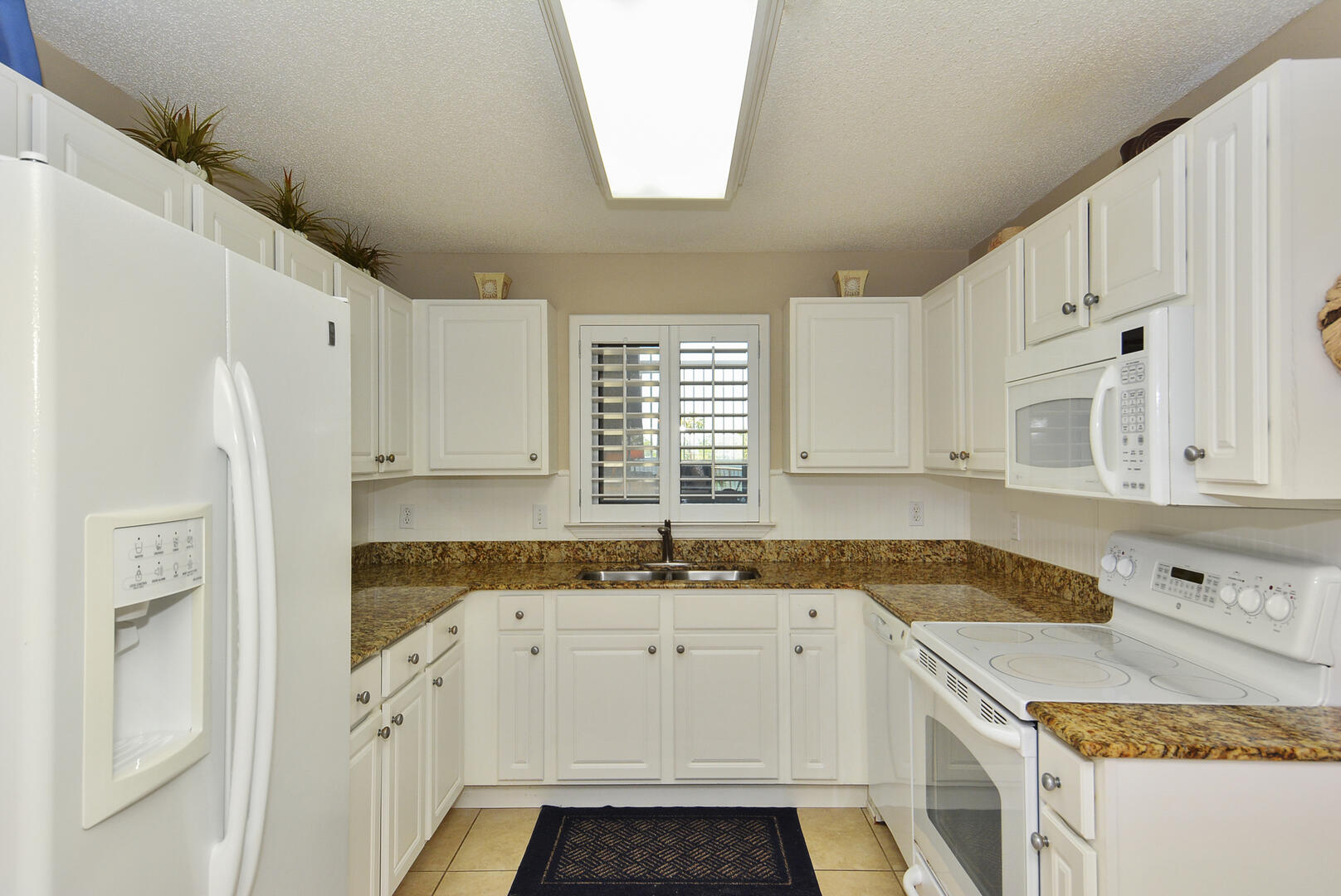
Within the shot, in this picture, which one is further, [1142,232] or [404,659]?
[404,659]

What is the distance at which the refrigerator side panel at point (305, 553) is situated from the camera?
110 cm

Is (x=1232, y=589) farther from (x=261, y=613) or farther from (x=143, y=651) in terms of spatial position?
(x=143, y=651)

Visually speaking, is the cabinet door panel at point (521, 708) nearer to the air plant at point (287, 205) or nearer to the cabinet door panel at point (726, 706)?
the cabinet door panel at point (726, 706)

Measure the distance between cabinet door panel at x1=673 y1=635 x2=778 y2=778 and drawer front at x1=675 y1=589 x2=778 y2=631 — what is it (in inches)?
1.9

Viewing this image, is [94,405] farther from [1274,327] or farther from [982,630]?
[982,630]

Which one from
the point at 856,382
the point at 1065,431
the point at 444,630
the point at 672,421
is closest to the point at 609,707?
the point at 444,630

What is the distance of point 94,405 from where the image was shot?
0.79m

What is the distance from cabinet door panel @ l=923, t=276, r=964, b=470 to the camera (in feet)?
8.71

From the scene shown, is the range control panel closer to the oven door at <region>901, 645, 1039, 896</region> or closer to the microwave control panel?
the microwave control panel

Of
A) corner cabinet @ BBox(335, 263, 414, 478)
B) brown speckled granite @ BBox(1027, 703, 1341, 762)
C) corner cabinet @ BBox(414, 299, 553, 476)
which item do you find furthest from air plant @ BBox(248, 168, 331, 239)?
brown speckled granite @ BBox(1027, 703, 1341, 762)

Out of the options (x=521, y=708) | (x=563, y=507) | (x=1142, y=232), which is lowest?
(x=521, y=708)

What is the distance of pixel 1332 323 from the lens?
1215mm

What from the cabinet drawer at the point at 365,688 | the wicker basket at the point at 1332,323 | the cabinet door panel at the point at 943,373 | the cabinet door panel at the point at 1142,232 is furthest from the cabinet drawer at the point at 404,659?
the wicker basket at the point at 1332,323

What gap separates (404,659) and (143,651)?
132cm
